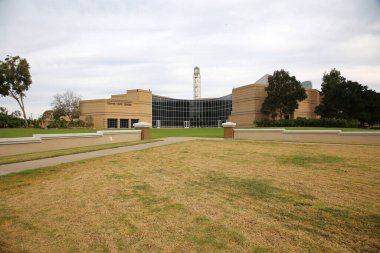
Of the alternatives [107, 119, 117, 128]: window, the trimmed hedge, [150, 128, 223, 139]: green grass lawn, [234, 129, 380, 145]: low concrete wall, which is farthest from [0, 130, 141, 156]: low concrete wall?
[107, 119, 117, 128]: window

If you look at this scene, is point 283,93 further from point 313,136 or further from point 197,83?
point 197,83

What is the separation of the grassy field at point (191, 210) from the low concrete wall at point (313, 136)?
35.3 ft

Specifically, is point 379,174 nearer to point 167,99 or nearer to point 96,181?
point 96,181

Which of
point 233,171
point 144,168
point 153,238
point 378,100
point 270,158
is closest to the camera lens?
point 153,238

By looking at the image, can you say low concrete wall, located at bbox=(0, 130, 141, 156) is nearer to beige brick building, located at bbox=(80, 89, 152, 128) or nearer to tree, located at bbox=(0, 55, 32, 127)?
tree, located at bbox=(0, 55, 32, 127)

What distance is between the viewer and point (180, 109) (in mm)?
78500

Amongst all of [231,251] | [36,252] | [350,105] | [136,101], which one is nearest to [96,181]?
[36,252]

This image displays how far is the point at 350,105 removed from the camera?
3669cm

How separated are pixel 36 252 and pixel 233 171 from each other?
5823mm

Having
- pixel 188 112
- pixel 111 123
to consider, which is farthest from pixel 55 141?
pixel 188 112

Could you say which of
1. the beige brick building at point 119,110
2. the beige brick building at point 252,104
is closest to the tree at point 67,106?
the beige brick building at point 119,110

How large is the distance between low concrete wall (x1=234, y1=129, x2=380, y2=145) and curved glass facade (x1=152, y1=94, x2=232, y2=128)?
4743cm

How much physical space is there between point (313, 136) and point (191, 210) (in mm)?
17537

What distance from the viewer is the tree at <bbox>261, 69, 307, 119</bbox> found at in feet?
145
